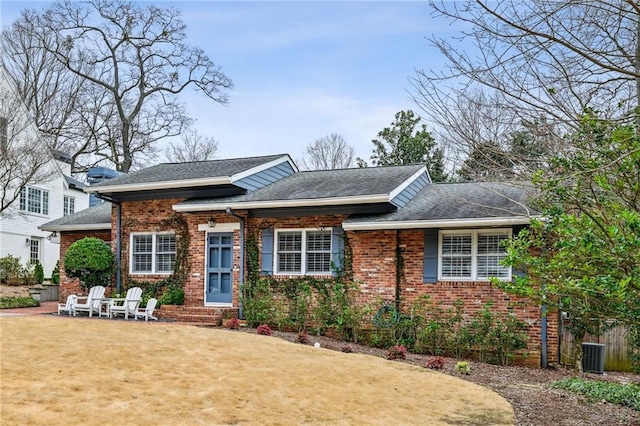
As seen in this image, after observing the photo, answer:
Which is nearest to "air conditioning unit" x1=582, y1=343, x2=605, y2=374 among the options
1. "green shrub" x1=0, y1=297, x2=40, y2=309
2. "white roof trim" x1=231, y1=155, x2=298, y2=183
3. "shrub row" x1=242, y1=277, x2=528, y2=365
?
"shrub row" x1=242, y1=277, x2=528, y2=365

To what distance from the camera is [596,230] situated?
643 cm

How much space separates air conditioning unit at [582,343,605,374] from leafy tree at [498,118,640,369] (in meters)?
5.91

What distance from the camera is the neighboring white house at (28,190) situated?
21469 mm

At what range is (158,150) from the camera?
35.4 m

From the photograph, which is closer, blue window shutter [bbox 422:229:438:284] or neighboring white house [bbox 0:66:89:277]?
blue window shutter [bbox 422:229:438:284]

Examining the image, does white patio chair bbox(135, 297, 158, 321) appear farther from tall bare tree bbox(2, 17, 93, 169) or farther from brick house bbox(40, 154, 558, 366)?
tall bare tree bbox(2, 17, 93, 169)

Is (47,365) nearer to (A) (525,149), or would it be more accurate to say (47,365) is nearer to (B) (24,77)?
(A) (525,149)

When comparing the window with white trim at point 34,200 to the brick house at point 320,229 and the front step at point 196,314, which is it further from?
the front step at point 196,314

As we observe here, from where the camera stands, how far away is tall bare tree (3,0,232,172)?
3127 centimetres

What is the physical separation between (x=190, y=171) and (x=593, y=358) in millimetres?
11760

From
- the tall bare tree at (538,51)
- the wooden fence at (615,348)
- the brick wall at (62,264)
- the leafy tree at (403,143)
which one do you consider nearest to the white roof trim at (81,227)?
the brick wall at (62,264)

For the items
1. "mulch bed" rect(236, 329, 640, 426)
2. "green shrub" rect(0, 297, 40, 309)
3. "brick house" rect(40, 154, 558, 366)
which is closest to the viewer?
"mulch bed" rect(236, 329, 640, 426)

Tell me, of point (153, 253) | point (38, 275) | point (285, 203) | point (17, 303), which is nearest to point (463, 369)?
point (285, 203)

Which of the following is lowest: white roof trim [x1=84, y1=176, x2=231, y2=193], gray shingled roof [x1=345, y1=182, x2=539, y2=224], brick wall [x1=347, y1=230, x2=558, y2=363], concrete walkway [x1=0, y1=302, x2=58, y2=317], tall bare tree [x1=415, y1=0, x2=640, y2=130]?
concrete walkway [x1=0, y1=302, x2=58, y2=317]
